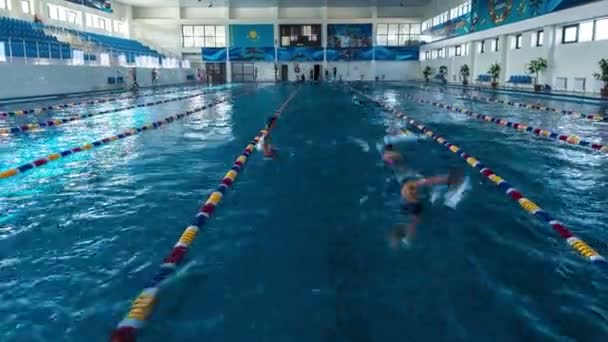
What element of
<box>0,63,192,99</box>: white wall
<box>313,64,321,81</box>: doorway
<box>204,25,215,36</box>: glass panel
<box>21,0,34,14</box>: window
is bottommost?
<box>0,63,192,99</box>: white wall

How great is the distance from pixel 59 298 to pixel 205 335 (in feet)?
3.35

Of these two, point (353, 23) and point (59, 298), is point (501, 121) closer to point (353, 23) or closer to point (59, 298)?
point (59, 298)

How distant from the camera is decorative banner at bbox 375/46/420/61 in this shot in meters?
42.9

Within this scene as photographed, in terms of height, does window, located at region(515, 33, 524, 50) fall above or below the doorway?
above

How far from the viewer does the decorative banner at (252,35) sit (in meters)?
41.8

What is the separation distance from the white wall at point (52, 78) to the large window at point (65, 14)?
15.7ft

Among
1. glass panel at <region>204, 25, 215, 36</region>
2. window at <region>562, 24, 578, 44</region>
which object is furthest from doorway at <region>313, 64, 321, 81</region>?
window at <region>562, 24, 578, 44</region>

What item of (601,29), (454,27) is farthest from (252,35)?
(601,29)

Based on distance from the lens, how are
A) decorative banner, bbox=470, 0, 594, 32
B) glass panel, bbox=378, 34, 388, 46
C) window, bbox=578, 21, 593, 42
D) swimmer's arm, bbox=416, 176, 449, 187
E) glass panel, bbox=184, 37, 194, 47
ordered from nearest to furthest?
1. swimmer's arm, bbox=416, 176, 449, 187
2. window, bbox=578, 21, 593, 42
3. decorative banner, bbox=470, 0, 594, 32
4. glass panel, bbox=184, 37, 194, 47
5. glass panel, bbox=378, 34, 388, 46

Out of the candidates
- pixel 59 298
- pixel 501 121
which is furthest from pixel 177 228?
pixel 501 121

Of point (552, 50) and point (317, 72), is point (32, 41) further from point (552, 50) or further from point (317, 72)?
point (317, 72)

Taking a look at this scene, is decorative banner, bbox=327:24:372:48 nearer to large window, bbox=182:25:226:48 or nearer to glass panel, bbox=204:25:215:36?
large window, bbox=182:25:226:48

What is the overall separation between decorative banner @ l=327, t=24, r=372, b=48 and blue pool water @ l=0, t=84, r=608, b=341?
122 ft

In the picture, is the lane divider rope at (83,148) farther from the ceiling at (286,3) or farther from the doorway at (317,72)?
the doorway at (317,72)
